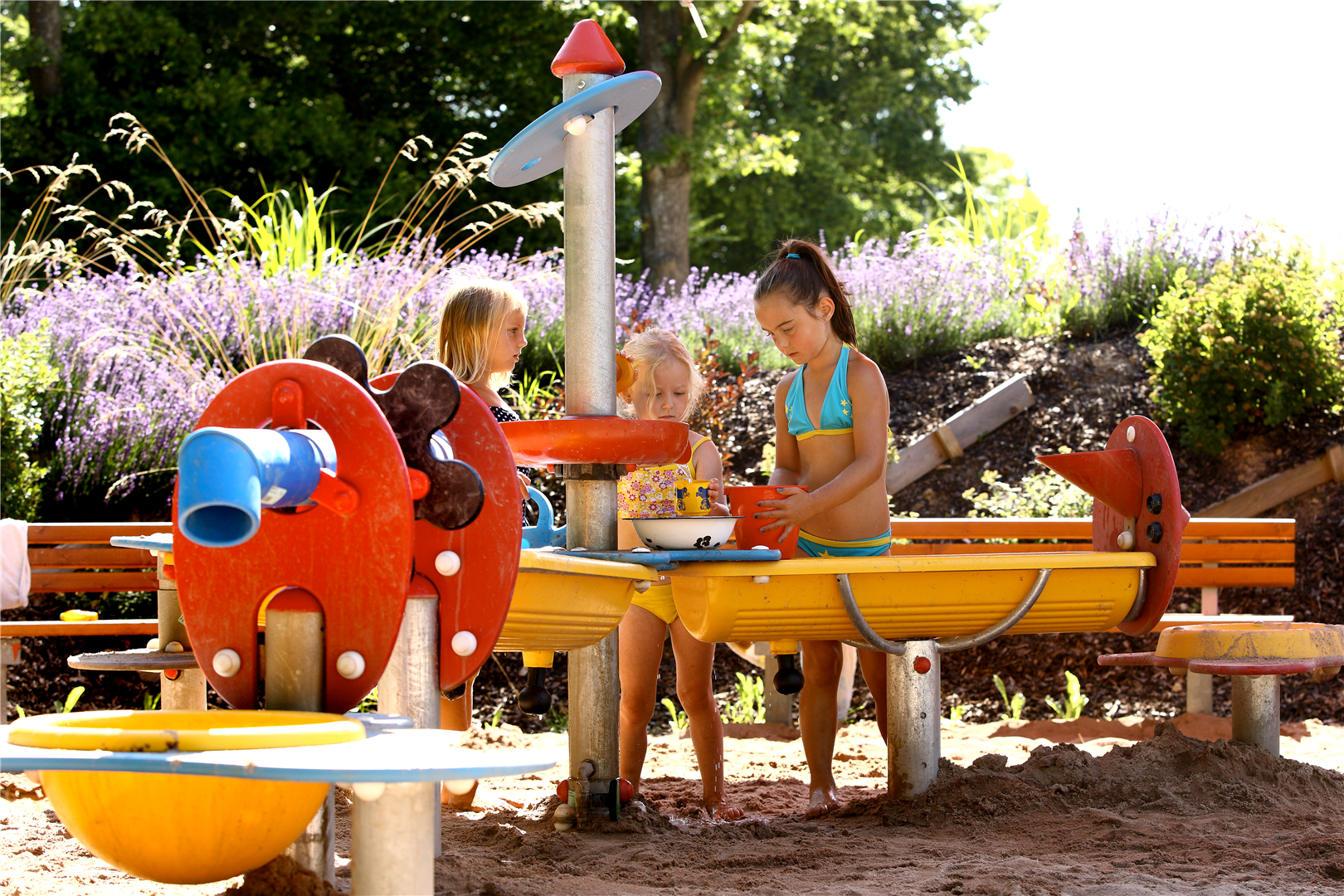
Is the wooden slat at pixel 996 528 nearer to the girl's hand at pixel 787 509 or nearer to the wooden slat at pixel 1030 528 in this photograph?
the wooden slat at pixel 1030 528

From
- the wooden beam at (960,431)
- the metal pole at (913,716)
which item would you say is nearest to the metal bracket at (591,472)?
the metal pole at (913,716)

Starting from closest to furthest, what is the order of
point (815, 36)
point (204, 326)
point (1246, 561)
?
point (1246, 561) < point (204, 326) < point (815, 36)

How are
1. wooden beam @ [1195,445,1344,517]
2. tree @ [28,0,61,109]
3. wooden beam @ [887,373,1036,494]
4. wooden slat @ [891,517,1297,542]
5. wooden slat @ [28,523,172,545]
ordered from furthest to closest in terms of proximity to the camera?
tree @ [28,0,61,109]
wooden beam @ [887,373,1036,494]
wooden beam @ [1195,445,1344,517]
wooden slat @ [891,517,1297,542]
wooden slat @ [28,523,172,545]

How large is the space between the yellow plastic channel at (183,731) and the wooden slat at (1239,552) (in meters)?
4.04

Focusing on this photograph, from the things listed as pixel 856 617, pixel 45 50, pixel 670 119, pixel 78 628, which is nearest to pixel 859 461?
pixel 856 617

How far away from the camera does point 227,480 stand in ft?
4.74

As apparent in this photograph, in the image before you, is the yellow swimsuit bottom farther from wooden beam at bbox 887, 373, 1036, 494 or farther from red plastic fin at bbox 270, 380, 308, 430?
wooden beam at bbox 887, 373, 1036, 494

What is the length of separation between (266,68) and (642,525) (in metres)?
13.4

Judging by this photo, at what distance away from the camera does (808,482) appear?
352cm

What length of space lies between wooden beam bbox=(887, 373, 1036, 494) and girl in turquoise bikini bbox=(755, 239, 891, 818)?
9.71 feet

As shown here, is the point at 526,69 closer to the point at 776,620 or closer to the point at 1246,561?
the point at 1246,561

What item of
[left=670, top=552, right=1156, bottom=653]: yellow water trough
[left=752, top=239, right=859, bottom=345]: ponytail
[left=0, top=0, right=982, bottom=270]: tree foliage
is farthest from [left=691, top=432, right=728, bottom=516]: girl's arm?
[left=0, top=0, right=982, bottom=270]: tree foliage

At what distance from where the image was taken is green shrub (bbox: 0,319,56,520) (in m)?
5.19

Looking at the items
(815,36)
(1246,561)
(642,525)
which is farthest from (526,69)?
(642,525)
